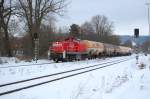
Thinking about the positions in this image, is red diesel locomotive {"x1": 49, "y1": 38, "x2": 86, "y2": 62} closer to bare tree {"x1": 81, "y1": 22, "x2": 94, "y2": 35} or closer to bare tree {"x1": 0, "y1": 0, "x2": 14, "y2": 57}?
bare tree {"x1": 0, "y1": 0, "x2": 14, "y2": 57}

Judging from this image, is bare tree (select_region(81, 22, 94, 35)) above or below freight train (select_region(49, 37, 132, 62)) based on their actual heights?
above

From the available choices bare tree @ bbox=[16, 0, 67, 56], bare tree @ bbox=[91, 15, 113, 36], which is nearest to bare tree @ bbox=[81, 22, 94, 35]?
bare tree @ bbox=[91, 15, 113, 36]

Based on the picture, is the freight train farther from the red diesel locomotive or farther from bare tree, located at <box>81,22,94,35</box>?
bare tree, located at <box>81,22,94,35</box>

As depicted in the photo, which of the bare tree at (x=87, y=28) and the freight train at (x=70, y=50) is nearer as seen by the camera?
the freight train at (x=70, y=50)

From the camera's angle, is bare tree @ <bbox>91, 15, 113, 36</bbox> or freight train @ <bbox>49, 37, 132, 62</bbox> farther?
bare tree @ <bbox>91, 15, 113, 36</bbox>

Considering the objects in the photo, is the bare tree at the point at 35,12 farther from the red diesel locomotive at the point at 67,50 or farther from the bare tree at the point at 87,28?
the bare tree at the point at 87,28

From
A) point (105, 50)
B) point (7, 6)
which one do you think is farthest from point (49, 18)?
point (105, 50)

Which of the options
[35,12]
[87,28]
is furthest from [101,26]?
[35,12]

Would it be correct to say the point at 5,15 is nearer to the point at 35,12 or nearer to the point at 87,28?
the point at 35,12

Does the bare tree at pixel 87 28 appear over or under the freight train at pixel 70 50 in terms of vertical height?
over

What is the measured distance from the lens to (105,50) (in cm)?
6575

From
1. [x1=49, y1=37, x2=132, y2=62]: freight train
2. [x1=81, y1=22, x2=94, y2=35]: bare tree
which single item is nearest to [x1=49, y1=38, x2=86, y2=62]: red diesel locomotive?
[x1=49, y1=37, x2=132, y2=62]: freight train

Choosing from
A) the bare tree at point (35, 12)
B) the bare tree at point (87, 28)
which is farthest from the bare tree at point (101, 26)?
the bare tree at point (35, 12)

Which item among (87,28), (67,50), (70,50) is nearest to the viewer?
(67,50)
